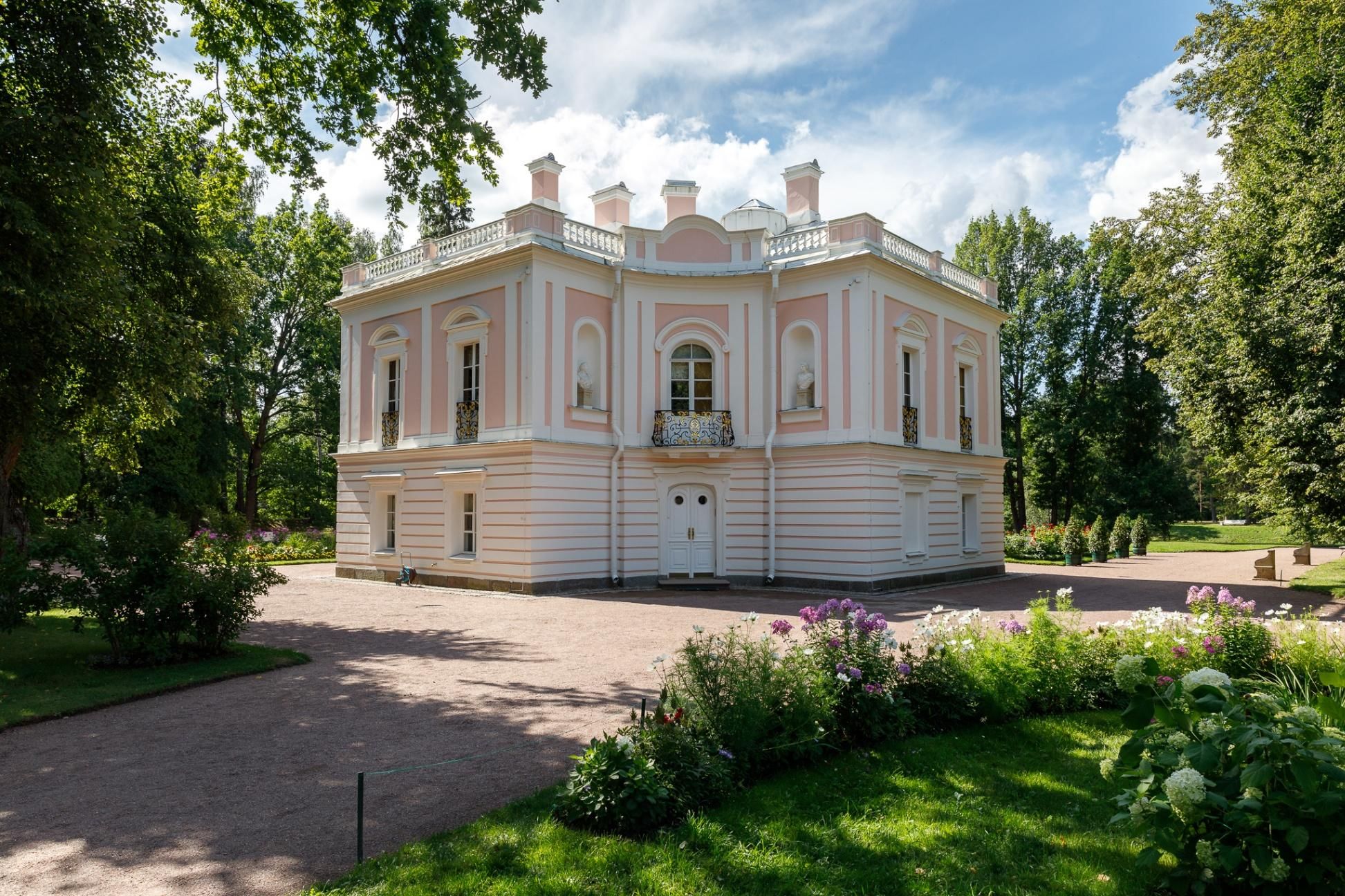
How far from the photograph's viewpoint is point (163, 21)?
467 inches

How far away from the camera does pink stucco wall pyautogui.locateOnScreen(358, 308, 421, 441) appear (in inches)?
833

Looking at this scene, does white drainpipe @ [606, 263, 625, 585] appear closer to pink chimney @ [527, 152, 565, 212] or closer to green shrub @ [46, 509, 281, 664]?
pink chimney @ [527, 152, 565, 212]

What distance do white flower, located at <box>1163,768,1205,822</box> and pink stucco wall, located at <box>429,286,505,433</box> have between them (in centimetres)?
1660

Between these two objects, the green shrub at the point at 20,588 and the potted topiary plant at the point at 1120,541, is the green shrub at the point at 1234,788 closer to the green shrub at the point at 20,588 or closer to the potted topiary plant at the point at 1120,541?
the green shrub at the point at 20,588

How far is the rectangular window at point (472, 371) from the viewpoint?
19.6m

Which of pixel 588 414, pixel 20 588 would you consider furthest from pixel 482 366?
pixel 20 588

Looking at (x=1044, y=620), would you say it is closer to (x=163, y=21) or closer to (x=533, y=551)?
(x=533, y=551)

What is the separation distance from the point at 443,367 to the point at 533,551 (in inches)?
227

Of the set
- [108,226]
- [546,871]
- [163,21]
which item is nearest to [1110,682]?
[546,871]

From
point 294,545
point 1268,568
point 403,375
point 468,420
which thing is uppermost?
point 403,375

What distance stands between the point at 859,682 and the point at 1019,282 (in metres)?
37.2

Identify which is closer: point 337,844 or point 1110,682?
point 337,844

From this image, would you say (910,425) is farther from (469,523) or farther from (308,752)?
(308,752)

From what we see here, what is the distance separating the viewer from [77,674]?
9344 mm
